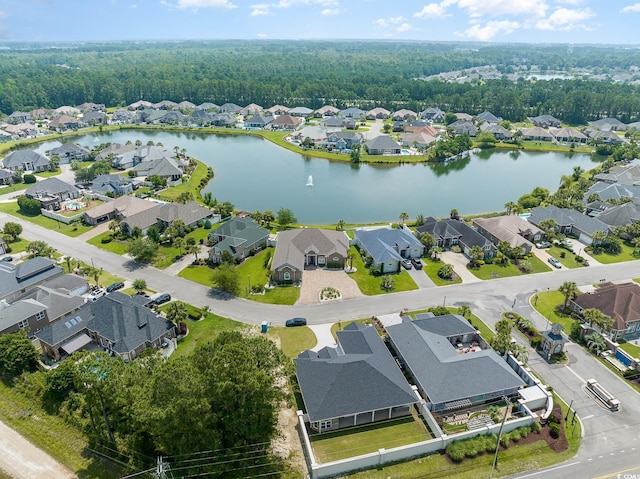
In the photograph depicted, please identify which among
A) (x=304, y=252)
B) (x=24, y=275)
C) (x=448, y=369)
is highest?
(x=24, y=275)

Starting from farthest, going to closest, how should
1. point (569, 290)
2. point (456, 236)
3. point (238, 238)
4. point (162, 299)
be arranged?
point (456, 236) → point (238, 238) → point (162, 299) → point (569, 290)

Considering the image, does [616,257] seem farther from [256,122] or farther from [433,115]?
[256,122]

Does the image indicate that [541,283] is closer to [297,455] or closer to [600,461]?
[600,461]

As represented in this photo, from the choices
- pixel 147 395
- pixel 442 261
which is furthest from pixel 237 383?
pixel 442 261

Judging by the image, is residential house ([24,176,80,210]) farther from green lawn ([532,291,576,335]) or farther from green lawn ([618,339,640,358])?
green lawn ([618,339,640,358])

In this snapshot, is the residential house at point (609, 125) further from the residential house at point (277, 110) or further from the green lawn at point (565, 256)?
the residential house at point (277, 110)

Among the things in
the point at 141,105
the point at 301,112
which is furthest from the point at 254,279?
the point at 141,105
